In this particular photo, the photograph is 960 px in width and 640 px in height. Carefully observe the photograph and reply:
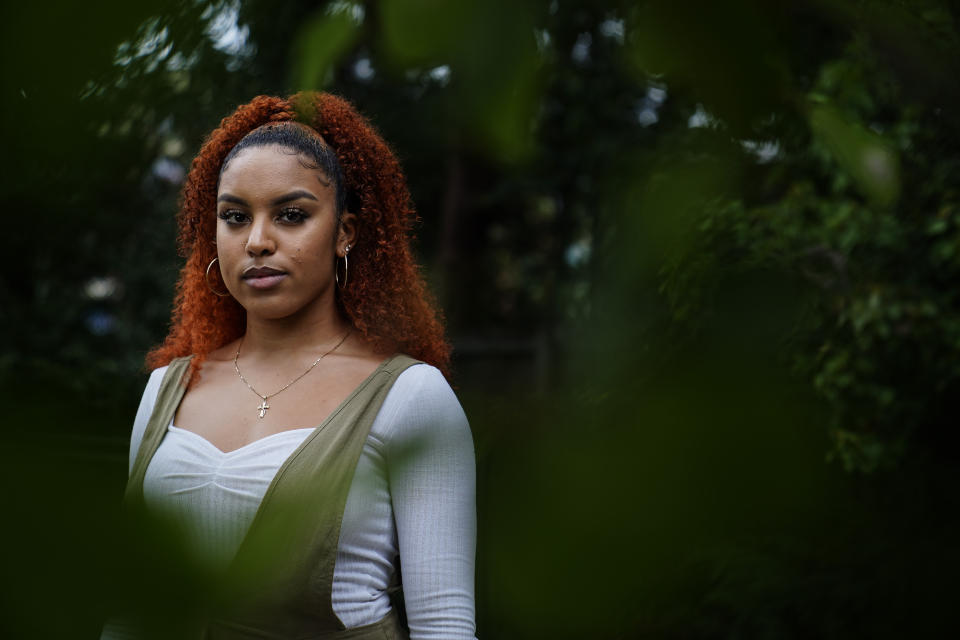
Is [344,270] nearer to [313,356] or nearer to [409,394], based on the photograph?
[313,356]

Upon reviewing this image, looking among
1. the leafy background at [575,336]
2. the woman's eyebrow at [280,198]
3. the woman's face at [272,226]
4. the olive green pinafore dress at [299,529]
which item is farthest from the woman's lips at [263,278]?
the leafy background at [575,336]

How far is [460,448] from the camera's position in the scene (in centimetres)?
36

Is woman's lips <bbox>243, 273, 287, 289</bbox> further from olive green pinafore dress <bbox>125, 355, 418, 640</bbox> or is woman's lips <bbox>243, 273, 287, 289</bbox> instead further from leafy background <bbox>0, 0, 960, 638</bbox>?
leafy background <bbox>0, 0, 960, 638</bbox>

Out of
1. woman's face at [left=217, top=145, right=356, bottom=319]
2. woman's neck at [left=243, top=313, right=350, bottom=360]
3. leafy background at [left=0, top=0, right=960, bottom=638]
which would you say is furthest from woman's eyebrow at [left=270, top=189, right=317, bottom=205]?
leafy background at [left=0, top=0, right=960, bottom=638]

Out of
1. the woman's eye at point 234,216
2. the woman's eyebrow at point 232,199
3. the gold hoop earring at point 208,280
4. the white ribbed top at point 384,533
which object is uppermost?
the woman's eyebrow at point 232,199

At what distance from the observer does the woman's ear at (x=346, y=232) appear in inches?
61.8

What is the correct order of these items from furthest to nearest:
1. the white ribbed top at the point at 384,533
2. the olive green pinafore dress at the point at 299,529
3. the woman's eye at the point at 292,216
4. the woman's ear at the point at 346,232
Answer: the woman's ear at the point at 346,232
the woman's eye at the point at 292,216
the white ribbed top at the point at 384,533
the olive green pinafore dress at the point at 299,529

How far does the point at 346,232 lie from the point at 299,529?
1.32 metres

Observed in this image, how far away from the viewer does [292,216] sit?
4.69 feet

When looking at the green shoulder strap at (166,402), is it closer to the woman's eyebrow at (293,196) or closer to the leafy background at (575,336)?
the woman's eyebrow at (293,196)

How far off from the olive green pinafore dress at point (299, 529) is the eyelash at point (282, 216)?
28 cm

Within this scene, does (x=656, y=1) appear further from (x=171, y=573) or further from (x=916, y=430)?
(x=916, y=430)

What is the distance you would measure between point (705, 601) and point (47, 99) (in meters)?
0.80

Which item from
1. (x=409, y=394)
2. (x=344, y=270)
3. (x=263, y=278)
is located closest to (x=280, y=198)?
(x=263, y=278)
